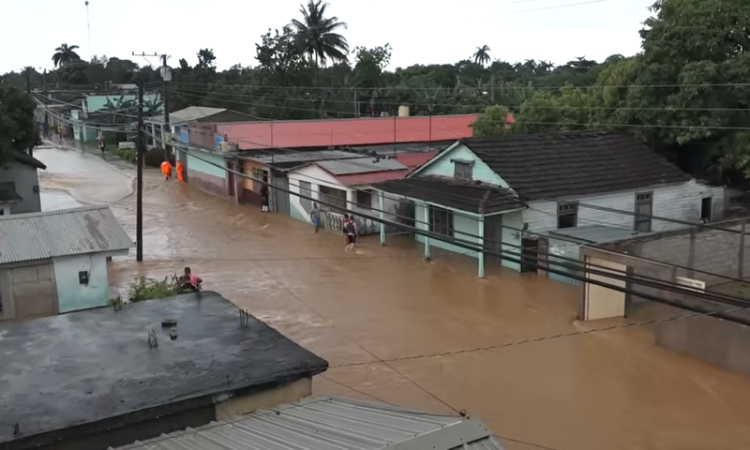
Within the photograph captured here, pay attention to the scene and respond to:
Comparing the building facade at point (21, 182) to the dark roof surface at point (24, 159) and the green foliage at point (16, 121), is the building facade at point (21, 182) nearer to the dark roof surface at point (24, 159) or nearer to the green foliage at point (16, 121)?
the dark roof surface at point (24, 159)

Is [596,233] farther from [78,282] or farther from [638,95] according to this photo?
[78,282]

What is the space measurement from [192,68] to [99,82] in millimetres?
29640

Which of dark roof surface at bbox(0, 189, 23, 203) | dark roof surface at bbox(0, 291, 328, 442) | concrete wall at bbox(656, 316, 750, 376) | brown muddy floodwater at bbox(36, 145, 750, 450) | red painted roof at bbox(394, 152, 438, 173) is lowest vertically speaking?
brown muddy floodwater at bbox(36, 145, 750, 450)

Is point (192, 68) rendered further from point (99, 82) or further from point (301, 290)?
point (301, 290)

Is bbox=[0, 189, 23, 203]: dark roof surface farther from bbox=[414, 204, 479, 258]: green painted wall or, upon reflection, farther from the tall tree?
the tall tree


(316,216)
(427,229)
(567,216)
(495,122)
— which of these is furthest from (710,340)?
(495,122)

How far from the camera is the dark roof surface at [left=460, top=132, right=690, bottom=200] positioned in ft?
76.9

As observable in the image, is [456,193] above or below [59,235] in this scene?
above

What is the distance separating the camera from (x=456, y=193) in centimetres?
2403

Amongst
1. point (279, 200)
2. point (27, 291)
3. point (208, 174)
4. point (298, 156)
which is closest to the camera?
point (27, 291)

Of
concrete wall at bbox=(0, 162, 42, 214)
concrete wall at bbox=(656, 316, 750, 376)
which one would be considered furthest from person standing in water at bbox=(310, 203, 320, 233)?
concrete wall at bbox=(656, 316, 750, 376)

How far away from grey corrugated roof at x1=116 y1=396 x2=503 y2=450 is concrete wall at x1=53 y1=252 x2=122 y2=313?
1195cm

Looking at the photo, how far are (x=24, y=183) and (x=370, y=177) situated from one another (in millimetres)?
14250

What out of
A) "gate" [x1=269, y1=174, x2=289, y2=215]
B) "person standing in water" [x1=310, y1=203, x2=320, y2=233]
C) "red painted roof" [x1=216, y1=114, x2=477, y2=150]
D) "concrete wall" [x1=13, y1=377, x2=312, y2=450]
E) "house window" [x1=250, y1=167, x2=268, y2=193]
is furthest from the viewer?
"red painted roof" [x1=216, y1=114, x2=477, y2=150]
